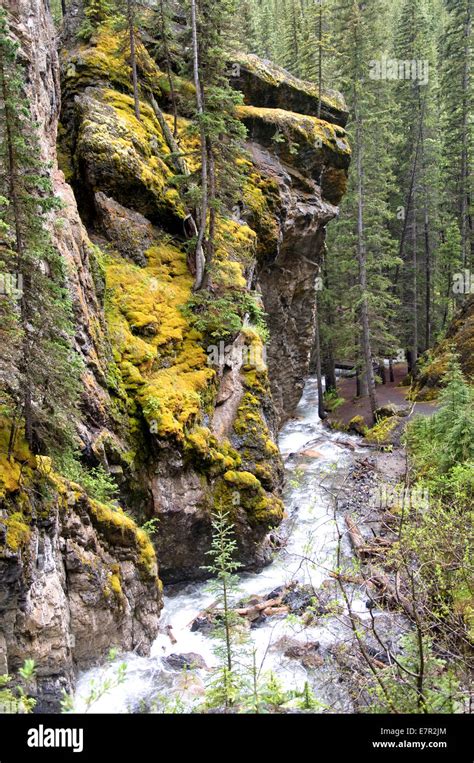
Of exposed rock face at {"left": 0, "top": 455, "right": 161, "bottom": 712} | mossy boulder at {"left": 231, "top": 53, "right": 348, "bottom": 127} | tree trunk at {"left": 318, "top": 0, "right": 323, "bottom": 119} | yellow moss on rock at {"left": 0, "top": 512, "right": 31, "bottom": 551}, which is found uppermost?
tree trunk at {"left": 318, "top": 0, "right": 323, "bottom": 119}

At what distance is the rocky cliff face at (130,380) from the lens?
286 inches

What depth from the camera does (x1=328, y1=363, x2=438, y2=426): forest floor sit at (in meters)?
26.4

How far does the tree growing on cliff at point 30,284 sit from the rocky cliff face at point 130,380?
0.88 meters

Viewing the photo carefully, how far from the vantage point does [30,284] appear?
6.63 m

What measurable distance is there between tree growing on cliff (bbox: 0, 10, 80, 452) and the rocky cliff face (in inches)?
34.8

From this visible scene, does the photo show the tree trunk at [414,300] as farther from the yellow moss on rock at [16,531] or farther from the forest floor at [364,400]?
the yellow moss on rock at [16,531]

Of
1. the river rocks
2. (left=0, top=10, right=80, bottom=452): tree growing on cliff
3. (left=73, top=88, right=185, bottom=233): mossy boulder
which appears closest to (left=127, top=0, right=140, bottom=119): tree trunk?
(left=73, top=88, right=185, bottom=233): mossy boulder

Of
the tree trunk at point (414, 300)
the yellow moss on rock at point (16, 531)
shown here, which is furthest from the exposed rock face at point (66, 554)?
the tree trunk at point (414, 300)

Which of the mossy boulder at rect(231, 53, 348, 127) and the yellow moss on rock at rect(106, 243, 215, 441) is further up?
the mossy boulder at rect(231, 53, 348, 127)

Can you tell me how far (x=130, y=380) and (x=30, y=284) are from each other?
18.3ft

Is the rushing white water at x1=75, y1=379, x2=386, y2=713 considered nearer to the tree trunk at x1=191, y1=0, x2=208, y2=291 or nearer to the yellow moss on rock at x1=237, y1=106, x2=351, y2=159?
the tree trunk at x1=191, y1=0, x2=208, y2=291

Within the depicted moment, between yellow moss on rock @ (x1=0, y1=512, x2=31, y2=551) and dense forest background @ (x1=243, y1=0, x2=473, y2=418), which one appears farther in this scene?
dense forest background @ (x1=243, y1=0, x2=473, y2=418)

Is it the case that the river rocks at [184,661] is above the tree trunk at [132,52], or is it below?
below

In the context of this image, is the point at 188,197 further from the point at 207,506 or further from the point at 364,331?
the point at 364,331
